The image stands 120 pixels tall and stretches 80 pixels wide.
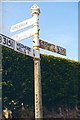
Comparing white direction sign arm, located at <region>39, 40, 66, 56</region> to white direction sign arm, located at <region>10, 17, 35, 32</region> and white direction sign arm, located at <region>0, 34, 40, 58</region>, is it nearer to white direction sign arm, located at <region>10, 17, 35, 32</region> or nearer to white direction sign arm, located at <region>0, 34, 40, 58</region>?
white direction sign arm, located at <region>0, 34, 40, 58</region>

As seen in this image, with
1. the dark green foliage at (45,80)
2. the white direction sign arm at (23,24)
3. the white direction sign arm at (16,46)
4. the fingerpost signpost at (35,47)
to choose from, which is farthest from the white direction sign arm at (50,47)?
the dark green foliage at (45,80)

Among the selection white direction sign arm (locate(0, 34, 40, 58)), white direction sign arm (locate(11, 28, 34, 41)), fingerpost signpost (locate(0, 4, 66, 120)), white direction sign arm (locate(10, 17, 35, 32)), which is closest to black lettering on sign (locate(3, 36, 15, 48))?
white direction sign arm (locate(0, 34, 40, 58))

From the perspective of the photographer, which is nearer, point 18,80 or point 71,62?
point 18,80

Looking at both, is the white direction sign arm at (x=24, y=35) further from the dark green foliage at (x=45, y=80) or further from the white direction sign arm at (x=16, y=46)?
the dark green foliage at (x=45, y=80)

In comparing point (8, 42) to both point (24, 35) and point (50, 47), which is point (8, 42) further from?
point (50, 47)

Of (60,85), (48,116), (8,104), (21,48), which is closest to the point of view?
(21,48)

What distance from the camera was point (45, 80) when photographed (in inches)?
440

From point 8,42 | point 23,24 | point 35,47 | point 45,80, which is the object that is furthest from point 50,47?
point 45,80

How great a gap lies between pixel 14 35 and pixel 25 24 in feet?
1.20

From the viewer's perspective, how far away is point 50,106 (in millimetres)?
11367

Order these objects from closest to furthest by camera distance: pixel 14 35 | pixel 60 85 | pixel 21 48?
1. pixel 21 48
2. pixel 14 35
3. pixel 60 85

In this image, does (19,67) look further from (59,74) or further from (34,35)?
(34,35)

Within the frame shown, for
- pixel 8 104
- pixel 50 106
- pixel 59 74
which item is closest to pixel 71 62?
pixel 59 74

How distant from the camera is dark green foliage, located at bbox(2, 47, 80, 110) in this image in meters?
9.64
